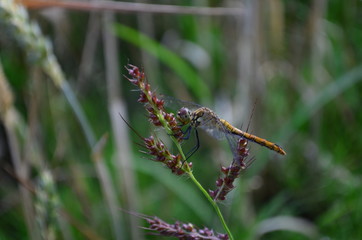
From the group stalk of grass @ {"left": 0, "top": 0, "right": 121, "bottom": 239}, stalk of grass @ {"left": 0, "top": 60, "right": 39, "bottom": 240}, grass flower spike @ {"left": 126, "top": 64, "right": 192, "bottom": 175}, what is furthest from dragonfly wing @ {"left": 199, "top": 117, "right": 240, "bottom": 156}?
stalk of grass @ {"left": 0, "top": 60, "right": 39, "bottom": 240}

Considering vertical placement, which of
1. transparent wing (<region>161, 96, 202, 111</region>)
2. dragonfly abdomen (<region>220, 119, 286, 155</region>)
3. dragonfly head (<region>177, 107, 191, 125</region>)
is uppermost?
transparent wing (<region>161, 96, 202, 111</region>)

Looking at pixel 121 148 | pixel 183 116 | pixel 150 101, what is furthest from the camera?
pixel 121 148

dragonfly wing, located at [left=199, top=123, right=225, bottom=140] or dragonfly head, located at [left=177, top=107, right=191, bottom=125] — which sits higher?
dragonfly head, located at [left=177, top=107, right=191, bottom=125]

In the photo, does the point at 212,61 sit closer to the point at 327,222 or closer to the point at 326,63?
the point at 326,63

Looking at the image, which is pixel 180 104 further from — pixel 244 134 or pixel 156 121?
pixel 156 121

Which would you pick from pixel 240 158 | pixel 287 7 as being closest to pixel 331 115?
pixel 287 7

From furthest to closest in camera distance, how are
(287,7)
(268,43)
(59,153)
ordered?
(287,7)
(268,43)
(59,153)

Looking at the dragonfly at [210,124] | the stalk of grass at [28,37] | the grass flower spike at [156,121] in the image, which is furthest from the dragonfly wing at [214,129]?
the stalk of grass at [28,37]

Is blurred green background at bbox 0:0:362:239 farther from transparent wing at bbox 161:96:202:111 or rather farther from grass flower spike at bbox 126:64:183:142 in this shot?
grass flower spike at bbox 126:64:183:142

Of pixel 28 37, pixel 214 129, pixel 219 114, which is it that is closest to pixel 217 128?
pixel 214 129
